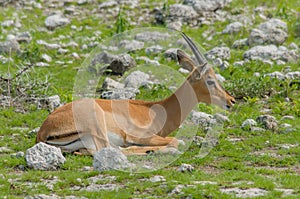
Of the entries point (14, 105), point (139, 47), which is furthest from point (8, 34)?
point (14, 105)

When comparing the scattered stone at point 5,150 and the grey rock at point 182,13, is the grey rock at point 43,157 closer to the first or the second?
the scattered stone at point 5,150

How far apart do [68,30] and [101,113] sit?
786 centimetres

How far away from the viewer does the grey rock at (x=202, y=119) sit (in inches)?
444

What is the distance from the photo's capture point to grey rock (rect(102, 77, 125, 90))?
13345 mm

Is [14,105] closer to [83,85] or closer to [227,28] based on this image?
[83,85]

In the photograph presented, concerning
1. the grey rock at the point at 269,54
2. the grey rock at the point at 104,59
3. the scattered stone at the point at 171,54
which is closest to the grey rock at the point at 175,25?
the scattered stone at the point at 171,54

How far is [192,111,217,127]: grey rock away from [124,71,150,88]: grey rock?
2.14 metres

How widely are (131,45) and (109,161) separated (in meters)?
7.62

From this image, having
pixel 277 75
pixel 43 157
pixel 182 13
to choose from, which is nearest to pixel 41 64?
pixel 182 13

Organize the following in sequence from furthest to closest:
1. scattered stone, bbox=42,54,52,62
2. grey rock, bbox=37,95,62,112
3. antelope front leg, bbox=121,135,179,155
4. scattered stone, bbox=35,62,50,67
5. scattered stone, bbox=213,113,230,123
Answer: scattered stone, bbox=42,54,52,62 < scattered stone, bbox=35,62,50,67 < grey rock, bbox=37,95,62,112 < scattered stone, bbox=213,113,230,123 < antelope front leg, bbox=121,135,179,155

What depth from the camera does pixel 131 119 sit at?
10516 mm

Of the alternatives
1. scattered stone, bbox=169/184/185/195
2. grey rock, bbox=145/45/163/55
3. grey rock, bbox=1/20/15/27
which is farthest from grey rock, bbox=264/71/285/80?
grey rock, bbox=1/20/15/27

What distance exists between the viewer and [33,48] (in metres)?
15.6

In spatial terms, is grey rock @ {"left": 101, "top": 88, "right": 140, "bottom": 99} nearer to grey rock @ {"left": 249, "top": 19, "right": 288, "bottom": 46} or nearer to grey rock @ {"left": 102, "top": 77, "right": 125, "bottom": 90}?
grey rock @ {"left": 102, "top": 77, "right": 125, "bottom": 90}
